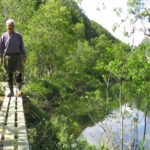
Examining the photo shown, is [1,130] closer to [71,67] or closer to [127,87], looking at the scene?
[127,87]

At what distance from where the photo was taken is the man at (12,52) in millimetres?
11812

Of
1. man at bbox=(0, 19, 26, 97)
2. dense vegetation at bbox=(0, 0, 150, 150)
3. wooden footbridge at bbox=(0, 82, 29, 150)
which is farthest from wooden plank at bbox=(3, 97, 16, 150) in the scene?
dense vegetation at bbox=(0, 0, 150, 150)

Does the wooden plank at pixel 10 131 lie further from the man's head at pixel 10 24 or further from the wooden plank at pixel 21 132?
the man's head at pixel 10 24

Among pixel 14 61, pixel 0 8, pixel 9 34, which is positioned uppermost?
pixel 0 8

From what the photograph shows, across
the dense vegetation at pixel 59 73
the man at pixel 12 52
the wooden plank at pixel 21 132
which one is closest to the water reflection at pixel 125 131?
the dense vegetation at pixel 59 73

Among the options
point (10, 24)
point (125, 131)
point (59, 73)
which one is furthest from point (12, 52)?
point (59, 73)

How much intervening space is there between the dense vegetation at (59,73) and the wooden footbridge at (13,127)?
123cm

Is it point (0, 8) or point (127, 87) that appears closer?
point (127, 87)

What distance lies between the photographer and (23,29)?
3778 centimetres

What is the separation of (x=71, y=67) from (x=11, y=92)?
4546 cm

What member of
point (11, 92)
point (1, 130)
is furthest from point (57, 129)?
point (1, 130)

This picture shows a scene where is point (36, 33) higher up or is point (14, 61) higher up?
point (36, 33)

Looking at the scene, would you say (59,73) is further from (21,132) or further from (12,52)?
(21,132)

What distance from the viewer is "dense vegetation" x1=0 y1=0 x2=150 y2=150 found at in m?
16.1
